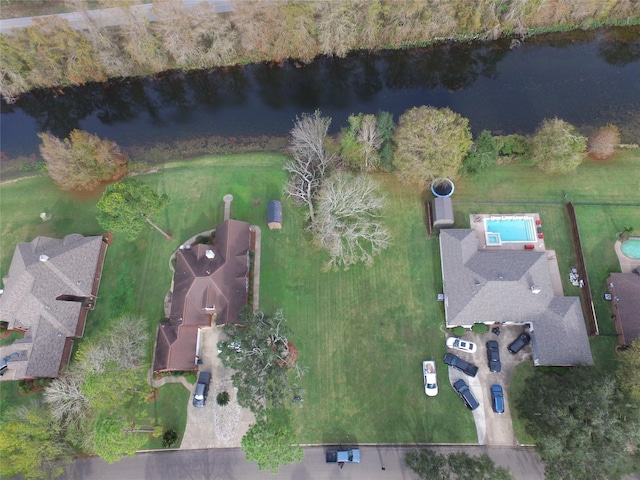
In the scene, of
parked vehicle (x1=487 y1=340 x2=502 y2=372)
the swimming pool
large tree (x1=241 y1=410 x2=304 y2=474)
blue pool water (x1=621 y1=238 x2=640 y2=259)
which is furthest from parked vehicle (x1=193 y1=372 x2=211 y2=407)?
blue pool water (x1=621 y1=238 x2=640 y2=259)

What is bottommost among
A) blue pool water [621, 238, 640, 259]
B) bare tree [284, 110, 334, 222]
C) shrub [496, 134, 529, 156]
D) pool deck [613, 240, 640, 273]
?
pool deck [613, 240, 640, 273]

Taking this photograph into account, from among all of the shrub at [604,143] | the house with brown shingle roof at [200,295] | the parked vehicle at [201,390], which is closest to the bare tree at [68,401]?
the house with brown shingle roof at [200,295]

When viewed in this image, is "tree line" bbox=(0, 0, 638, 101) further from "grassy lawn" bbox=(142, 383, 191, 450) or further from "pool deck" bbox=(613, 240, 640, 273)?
"grassy lawn" bbox=(142, 383, 191, 450)

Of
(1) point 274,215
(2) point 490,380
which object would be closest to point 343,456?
(2) point 490,380

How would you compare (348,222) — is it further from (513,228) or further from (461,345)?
(513,228)

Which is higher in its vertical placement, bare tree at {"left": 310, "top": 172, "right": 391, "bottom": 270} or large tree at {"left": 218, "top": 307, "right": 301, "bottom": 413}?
bare tree at {"left": 310, "top": 172, "right": 391, "bottom": 270}

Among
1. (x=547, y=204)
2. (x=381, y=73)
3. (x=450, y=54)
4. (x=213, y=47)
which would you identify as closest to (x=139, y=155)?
(x=213, y=47)

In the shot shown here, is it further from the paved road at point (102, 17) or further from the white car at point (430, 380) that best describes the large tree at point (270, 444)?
the paved road at point (102, 17)
